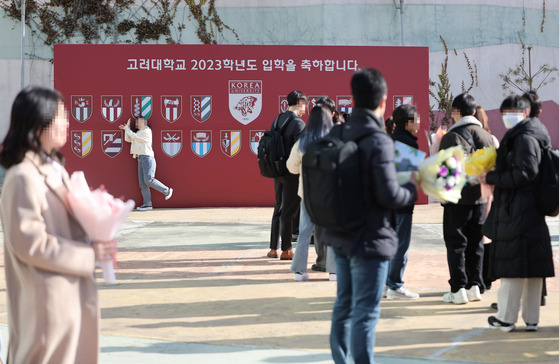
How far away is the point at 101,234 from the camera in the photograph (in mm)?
3014

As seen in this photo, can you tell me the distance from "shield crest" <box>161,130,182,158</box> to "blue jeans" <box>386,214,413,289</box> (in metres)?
9.15

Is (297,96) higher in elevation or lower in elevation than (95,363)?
higher

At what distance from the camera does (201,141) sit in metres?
15.1

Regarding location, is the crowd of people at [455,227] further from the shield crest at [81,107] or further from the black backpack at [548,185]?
the shield crest at [81,107]

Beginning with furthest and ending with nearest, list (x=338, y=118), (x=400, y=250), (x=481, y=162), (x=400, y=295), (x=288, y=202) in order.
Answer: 1. (x=338, y=118)
2. (x=288, y=202)
3. (x=400, y=295)
4. (x=400, y=250)
5. (x=481, y=162)

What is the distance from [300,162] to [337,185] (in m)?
3.68

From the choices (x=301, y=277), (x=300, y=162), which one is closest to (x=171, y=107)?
(x=300, y=162)

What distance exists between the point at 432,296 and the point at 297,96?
2.70 m

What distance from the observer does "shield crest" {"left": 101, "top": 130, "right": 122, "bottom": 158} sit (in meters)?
15.0

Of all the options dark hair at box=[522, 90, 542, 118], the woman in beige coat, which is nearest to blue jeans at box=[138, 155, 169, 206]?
dark hair at box=[522, 90, 542, 118]

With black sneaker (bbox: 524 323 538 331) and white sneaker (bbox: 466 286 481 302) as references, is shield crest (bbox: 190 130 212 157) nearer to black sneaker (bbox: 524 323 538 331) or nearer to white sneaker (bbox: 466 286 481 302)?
white sneaker (bbox: 466 286 481 302)

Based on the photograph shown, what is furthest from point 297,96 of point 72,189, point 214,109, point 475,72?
point 475,72

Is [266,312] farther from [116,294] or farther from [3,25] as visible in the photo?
[3,25]

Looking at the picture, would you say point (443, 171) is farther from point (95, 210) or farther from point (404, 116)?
point (404, 116)
